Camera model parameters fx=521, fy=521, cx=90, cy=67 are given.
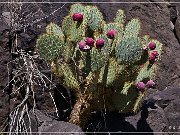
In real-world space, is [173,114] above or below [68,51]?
below

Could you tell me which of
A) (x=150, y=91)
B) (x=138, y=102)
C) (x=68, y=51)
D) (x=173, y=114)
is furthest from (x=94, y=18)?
(x=150, y=91)

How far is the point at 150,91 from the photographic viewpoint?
5.75 metres

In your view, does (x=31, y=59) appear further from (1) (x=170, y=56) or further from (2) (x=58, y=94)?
(1) (x=170, y=56)

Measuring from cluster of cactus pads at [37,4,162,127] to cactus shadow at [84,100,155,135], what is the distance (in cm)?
12

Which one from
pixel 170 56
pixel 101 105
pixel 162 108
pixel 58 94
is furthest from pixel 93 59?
pixel 170 56

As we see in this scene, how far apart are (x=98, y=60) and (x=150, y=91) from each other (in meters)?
1.69

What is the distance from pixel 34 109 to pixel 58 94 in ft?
1.53

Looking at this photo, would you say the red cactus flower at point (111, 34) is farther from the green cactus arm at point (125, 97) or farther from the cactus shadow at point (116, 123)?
the cactus shadow at point (116, 123)

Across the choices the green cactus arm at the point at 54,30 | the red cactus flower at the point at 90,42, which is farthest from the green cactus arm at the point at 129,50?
the green cactus arm at the point at 54,30

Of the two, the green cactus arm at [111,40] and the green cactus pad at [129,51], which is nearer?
the green cactus pad at [129,51]

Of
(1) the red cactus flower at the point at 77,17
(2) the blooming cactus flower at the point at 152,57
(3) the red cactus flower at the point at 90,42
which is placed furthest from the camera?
(2) the blooming cactus flower at the point at 152,57

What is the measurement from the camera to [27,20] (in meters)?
5.07

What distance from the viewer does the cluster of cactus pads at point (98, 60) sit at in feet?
14.0

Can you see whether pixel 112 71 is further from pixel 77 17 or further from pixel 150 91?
pixel 150 91
